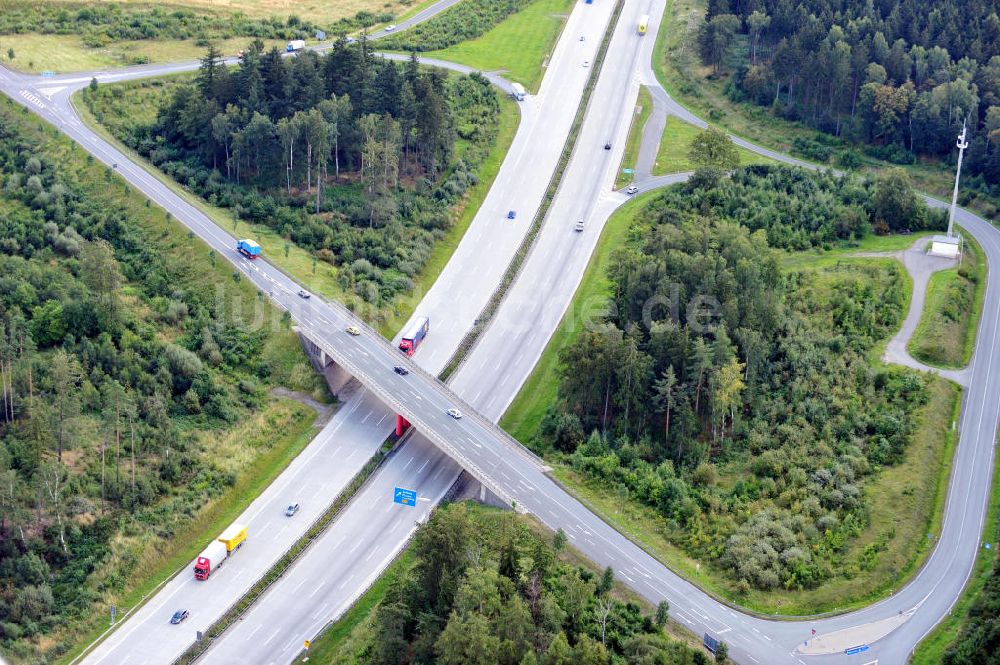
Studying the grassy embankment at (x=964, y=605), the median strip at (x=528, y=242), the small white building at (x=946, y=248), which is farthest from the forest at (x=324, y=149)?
the grassy embankment at (x=964, y=605)

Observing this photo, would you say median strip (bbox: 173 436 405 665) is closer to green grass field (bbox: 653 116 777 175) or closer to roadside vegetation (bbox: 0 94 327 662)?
roadside vegetation (bbox: 0 94 327 662)

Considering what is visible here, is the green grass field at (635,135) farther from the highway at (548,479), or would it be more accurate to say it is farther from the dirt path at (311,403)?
the dirt path at (311,403)

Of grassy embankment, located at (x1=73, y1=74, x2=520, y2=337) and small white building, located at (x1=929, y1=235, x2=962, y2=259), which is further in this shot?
small white building, located at (x1=929, y1=235, x2=962, y2=259)

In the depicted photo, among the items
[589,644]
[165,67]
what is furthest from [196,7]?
[589,644]

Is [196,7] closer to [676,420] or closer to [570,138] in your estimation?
[570,138]

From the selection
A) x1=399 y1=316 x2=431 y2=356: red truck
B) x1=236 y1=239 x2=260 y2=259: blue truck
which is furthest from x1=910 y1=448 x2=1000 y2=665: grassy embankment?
x1=236 y1=239 x2=260 y2=259: blue truck

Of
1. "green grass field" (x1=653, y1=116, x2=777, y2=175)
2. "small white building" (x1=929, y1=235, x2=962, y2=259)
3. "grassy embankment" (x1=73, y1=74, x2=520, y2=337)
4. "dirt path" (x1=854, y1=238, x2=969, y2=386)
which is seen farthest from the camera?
"green grass field" (x1=653, y1=116, x2=777, y2=175)
